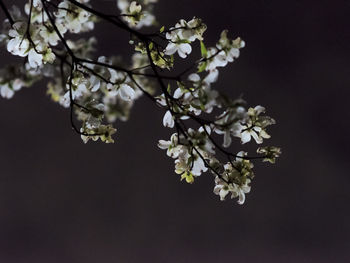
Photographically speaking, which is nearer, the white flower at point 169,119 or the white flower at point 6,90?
the white flower at point 169,119

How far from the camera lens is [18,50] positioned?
2.66ft

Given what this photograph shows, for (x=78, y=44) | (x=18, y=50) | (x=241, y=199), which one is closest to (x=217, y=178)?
(x=241, y=199)

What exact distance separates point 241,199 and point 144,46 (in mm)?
401

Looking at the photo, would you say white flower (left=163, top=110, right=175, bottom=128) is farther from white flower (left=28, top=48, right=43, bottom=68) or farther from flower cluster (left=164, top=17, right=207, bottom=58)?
white flower (left=28, top=48, right=43, bottom=68)

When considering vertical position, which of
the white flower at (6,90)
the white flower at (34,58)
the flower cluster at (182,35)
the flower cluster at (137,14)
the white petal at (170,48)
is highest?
the flower cluster at (137,14)

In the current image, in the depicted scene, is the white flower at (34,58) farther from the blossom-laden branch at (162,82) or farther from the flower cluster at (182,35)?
the flower cluster at (182,35)

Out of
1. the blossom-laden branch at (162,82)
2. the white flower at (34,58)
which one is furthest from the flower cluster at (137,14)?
the white flower at (34,58)

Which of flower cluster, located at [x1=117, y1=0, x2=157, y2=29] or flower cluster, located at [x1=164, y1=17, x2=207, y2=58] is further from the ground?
flower cluster, located at [x1=117, y1=0, x2=157, y2=29]

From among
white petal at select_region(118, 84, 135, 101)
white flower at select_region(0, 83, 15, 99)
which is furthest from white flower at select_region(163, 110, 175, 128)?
white flower at select_region(0, 83, 15, 99)

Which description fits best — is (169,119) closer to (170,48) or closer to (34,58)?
(170,48)

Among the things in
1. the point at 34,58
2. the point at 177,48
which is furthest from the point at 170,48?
the point at 34,58

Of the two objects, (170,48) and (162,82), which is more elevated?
(170,48)

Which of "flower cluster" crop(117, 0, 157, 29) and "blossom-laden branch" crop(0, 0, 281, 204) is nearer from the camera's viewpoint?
"blossom-laden branch" crop(0, 0, 281, 204)

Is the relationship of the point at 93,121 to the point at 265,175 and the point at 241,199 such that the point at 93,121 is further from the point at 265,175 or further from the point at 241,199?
the point at 265,175
